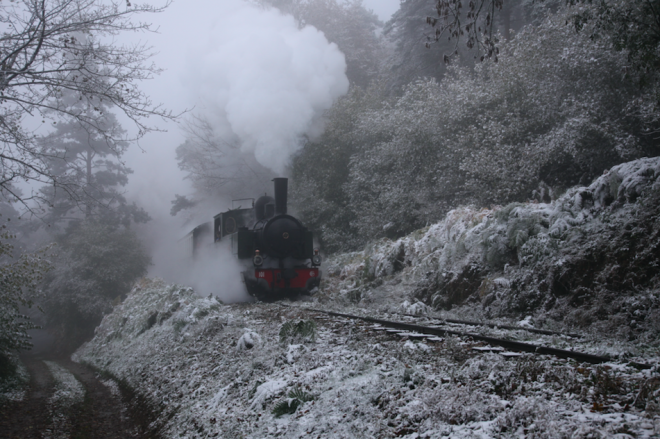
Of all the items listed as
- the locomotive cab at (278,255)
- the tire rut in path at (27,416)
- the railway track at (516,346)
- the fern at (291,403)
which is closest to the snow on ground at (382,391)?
the fern at (291,403)

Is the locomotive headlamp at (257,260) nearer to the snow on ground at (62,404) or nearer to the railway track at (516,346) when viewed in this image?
the snow on ground at (62,404)

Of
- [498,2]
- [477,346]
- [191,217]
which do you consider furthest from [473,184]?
[191,217]

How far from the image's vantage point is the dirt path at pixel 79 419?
599 cm

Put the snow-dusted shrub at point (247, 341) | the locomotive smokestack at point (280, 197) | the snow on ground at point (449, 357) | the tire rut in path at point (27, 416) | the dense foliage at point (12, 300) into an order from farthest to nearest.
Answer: the locomotive smokestack at point (280, 197) < the dense foliage at point (12, 300) < the snow-dusted shrub at point (247, 341) < the tire rut in path at point (27, 416) < the snow on ground at point (449, 357)

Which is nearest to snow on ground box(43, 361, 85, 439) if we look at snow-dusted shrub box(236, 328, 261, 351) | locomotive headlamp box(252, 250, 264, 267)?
snow-dusted shrub box(236, 328, 261, 351)

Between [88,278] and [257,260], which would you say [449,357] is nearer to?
[257,260]

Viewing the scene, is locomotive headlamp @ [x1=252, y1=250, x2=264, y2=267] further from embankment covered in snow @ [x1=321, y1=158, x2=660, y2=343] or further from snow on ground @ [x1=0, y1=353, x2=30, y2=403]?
snow on ground @ [x1=0, y1=353, x2=30, y2=403]

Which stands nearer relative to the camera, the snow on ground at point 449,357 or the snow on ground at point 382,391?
the snow on ground at point 382,391

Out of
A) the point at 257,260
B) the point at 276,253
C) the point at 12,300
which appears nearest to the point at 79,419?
the point at 12,300

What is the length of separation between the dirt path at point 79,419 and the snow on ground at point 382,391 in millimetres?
480

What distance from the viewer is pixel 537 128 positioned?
13.7 meters

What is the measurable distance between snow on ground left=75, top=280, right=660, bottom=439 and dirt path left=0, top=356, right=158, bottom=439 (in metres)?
0.48

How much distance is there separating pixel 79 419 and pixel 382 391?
5.68 metres

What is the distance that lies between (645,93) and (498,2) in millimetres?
7479
